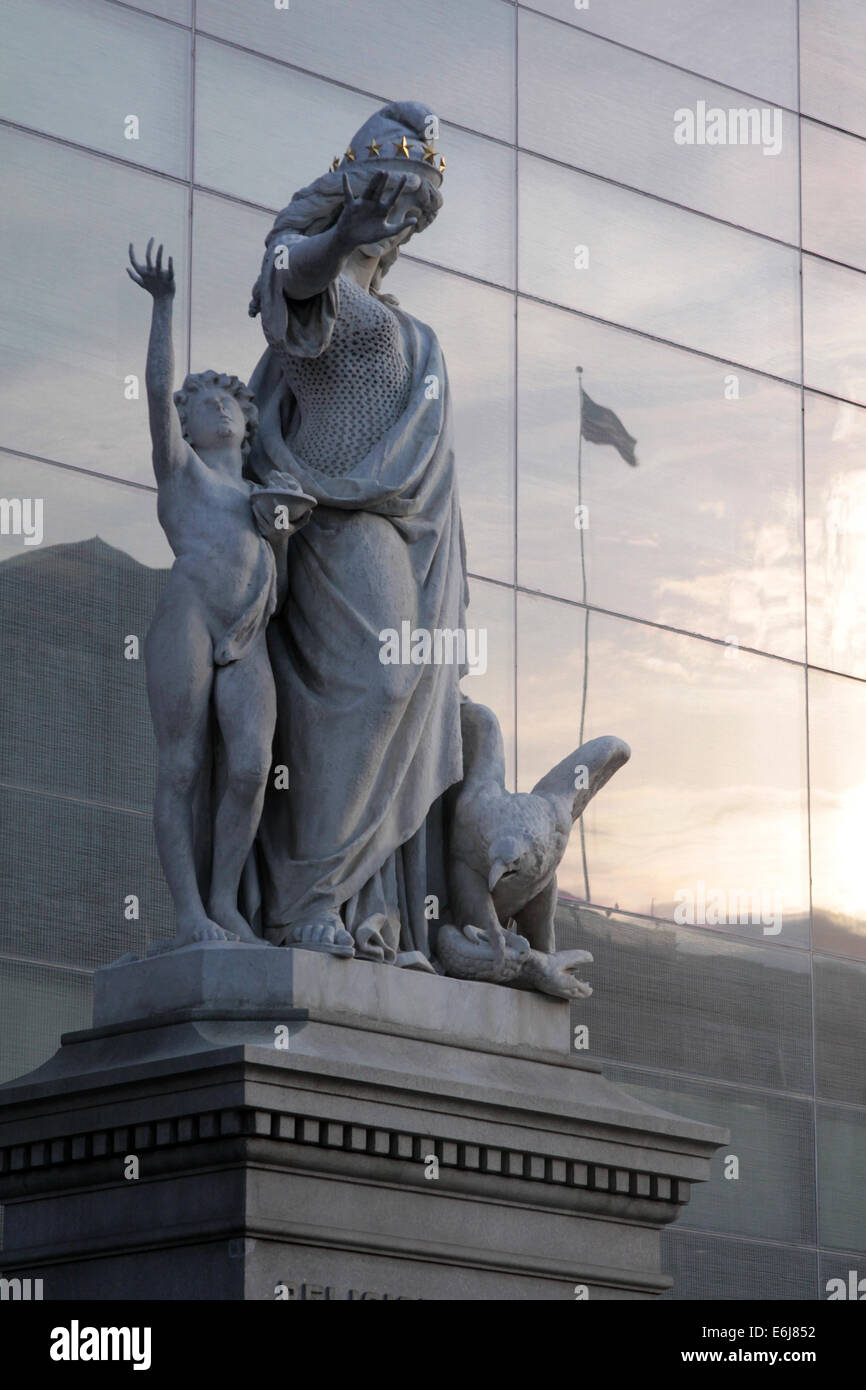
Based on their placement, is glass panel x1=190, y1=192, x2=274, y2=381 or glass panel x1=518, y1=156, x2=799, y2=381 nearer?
glass panel x1=190, y1=192, x2=274, y2=381

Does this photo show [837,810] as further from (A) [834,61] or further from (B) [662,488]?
(A) [834,61]

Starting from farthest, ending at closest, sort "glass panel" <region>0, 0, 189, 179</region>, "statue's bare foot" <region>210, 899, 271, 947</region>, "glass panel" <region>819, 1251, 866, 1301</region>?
"glass panel" <region>819, 1251, 866, 1301</region> < "glass panel" <region>0, 0, 189, 179</region> < "statue's bare foot" <region>210, 899, 271, 947</region>

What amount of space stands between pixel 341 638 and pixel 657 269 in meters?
10.8

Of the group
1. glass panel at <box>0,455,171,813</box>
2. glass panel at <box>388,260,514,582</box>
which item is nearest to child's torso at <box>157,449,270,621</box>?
glass panel at <box>0,455,171,813</box>

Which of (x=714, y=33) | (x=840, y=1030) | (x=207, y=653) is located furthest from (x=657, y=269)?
(x=207, y=653)

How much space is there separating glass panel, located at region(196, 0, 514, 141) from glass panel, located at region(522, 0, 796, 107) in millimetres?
756

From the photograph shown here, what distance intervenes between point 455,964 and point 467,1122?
866mm

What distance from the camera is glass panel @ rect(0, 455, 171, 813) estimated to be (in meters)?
15.7

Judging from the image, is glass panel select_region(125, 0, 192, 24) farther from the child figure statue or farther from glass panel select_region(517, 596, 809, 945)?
the child figure statue

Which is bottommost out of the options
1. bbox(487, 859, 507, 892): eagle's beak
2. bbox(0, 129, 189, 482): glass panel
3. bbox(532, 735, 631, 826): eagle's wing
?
bbox(487, 859, 507, 892): eagle's beak

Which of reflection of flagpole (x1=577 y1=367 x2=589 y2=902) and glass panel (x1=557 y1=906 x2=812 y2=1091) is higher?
reflection of flagpole (x1=577 y1=367 x2=589 y2=902)

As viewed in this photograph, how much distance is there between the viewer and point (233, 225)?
17.4m

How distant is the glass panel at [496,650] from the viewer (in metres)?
18.6

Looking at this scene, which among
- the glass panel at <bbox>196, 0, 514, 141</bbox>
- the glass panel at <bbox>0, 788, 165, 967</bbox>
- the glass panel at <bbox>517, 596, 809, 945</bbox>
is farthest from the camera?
the glass panel at <bbox>517, 596, 809, 945</bbox>
